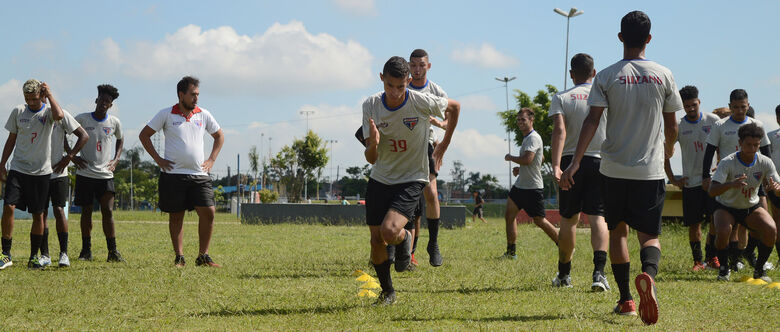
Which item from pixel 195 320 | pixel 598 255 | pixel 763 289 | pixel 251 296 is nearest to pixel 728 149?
pixel 763 289

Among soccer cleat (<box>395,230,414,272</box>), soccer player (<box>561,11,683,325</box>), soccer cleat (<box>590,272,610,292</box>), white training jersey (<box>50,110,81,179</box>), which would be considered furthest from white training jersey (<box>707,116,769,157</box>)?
white training jersey (<box>50,110,81,179</box>)

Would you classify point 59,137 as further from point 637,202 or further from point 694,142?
point 694,142

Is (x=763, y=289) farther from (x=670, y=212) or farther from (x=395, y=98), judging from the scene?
(x=670, y=212)

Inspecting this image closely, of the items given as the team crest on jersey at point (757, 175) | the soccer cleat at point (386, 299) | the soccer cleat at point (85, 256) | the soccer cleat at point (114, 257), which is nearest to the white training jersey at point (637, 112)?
the soccer cleat at point (386, 299)

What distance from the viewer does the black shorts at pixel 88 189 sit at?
30.5 ft

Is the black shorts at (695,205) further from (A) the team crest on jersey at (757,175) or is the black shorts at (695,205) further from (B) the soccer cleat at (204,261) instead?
(B) the soccer cleat at (204,261)

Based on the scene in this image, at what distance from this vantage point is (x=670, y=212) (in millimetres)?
17453

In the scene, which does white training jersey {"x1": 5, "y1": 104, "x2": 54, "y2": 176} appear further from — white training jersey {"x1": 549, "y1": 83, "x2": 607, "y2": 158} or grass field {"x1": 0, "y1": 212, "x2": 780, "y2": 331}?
white training jersey {"x1": 549, "y1": 83, "x2": 607, "y2": 158}

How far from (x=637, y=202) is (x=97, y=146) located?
715 centimetres

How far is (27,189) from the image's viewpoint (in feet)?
27.8

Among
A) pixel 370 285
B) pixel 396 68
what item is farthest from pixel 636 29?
pixel 370 285

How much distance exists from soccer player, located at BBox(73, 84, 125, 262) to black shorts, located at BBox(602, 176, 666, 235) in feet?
21.8

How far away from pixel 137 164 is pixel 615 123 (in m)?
117

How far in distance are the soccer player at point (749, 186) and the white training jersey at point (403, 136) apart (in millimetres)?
3876
